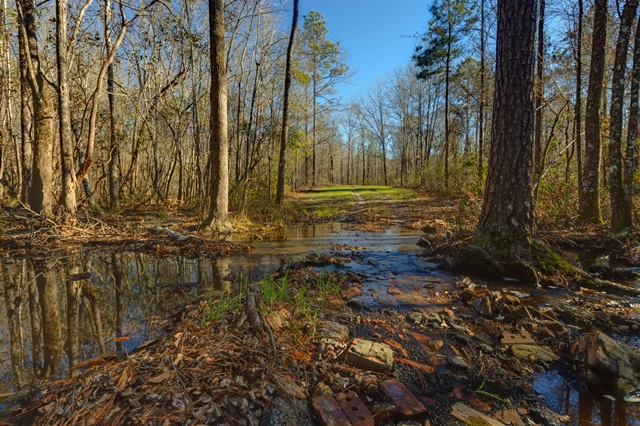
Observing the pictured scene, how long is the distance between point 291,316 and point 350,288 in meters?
1.37

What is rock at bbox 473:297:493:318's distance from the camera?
3199 millimetres

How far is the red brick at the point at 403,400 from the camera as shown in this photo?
175 centimetres

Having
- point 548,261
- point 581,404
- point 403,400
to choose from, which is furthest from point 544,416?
point 548,261

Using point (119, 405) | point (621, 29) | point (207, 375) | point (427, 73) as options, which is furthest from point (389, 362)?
point (427, 73)

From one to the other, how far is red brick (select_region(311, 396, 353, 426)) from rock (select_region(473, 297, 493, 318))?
2130 millimetres

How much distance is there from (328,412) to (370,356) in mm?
611

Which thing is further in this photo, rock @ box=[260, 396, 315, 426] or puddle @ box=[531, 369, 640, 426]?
puddle @ box=[531, 369, 640, 426]

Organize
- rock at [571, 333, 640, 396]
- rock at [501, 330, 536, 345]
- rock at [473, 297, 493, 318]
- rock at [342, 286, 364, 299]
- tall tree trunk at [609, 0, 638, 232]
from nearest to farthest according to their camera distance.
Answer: rock at [571, 333, 640, 396] < rock at [501, 330, 536, 345] < rock at [473, 297, 493, 318] < rock at [342, 286, 364, 299] < tall tree trunk at [609, 0, 638, 232]

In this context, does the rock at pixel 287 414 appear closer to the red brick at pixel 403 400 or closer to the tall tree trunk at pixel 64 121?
the red brick at pixel 403 400

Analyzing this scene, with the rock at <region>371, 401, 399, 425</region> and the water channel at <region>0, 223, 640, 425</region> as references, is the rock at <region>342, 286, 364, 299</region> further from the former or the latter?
the rock at <region>371, 401, 399, 425</region>

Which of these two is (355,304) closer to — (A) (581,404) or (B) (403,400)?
(B) (403,400)

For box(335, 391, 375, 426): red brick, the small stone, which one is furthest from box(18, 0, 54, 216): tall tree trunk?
box(335, 391, 375, 426): red brick

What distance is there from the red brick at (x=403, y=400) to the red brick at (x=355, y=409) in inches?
7.2

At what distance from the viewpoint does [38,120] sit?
7309 millimetres
